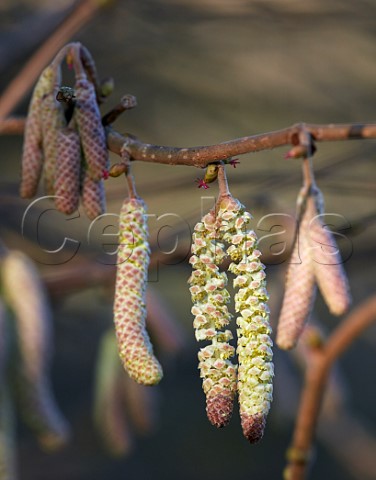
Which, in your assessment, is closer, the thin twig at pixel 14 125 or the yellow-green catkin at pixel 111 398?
the thin twig at pixel 14 125

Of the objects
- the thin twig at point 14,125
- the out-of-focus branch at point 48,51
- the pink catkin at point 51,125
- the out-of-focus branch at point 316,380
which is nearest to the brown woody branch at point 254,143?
the pink catkin at point 51,125

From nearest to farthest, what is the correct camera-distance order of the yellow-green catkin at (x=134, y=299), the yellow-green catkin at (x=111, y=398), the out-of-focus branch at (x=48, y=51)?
the yellow-green catkin at (x=134, y=299), the out-of-focus branch at (x=48, y=51), the yellow-green catkin at (x=111, y=398)

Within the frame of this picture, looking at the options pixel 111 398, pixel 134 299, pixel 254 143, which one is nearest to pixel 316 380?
pixel 111 398

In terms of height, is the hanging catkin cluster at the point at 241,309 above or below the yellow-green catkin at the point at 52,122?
below

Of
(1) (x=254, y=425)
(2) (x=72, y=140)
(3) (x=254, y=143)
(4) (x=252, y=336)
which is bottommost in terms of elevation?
(1) (x=254, y=425)

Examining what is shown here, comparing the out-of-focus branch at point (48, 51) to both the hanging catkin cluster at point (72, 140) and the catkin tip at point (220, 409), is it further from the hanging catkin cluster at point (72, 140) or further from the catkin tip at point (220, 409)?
the catkin tip at point (220, 409)

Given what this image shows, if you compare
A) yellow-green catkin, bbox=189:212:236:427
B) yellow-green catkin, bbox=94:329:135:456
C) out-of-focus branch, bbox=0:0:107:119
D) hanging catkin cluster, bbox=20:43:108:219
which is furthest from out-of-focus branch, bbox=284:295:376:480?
out-of-focus branch, bbox=0:0:107:119

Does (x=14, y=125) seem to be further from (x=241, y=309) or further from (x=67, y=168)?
(x=241, y=309)

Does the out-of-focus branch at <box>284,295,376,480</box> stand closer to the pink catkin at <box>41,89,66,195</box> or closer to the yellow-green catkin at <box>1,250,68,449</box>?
the yellow-green catkin at <box>1,250,68,449</box>
